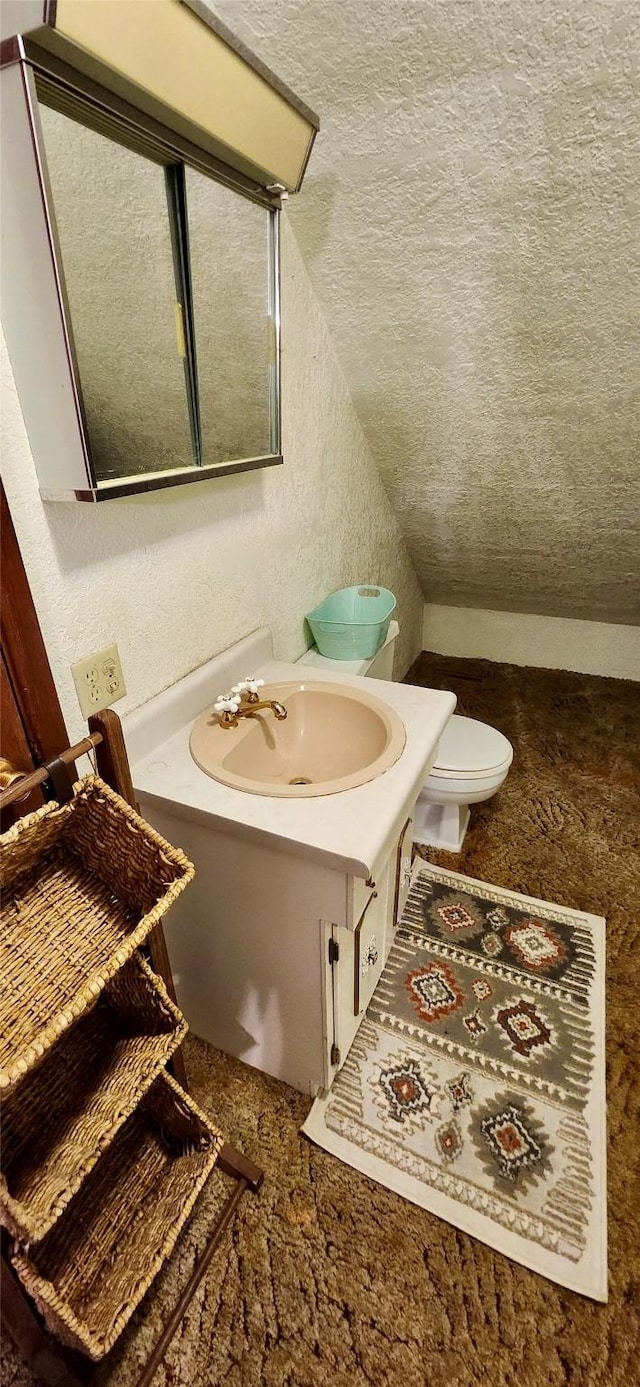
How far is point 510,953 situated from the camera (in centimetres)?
158

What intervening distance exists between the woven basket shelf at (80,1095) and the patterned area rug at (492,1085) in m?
0.55

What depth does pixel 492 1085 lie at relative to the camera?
127cm

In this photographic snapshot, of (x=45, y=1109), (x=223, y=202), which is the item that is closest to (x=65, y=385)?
(x=223, y=202)

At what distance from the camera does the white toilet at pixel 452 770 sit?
1696 mm

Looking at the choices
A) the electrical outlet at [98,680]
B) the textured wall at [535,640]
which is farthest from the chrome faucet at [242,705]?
the textured wall at [535,640]

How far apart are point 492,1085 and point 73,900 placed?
1046 mm

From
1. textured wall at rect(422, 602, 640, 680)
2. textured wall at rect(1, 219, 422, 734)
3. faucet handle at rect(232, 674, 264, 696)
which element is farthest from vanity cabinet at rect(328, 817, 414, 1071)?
textured wall at rect(422, 602, 640, 680)

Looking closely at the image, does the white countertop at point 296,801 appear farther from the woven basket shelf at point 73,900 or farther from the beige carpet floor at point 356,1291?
the beige carpet floor at point 356,1291

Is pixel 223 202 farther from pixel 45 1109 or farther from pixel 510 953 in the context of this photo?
pixel 510 953

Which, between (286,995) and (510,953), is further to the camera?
(510,953)

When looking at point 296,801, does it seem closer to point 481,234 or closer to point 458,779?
point 458,779

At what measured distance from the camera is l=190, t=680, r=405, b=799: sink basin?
1.12 m

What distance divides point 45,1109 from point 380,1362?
0.68 metres

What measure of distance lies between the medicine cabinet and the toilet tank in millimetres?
645
